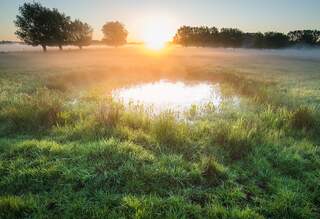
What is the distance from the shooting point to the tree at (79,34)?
6488cm

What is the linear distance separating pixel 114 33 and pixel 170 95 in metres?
77.5

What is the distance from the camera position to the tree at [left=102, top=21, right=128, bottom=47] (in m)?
88.8

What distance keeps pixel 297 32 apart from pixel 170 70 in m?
84.5

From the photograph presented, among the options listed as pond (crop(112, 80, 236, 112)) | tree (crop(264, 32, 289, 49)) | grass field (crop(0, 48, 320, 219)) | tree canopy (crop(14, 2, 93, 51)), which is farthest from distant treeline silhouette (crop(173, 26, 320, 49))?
grass field (crop(0, 48, 320, 219))

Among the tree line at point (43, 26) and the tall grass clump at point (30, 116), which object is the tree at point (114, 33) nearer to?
the tree line at point (43, 26)

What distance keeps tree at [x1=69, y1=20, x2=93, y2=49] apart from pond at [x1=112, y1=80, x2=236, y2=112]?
50131 millimetres

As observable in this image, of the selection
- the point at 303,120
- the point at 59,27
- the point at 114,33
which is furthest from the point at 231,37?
the point at 303,120

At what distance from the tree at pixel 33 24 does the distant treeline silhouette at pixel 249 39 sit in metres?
61.5

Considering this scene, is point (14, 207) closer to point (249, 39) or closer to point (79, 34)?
point (79, 34)

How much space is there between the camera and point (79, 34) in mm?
68938

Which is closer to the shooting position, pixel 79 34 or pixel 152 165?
pixel 152 165

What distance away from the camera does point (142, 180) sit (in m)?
6.20

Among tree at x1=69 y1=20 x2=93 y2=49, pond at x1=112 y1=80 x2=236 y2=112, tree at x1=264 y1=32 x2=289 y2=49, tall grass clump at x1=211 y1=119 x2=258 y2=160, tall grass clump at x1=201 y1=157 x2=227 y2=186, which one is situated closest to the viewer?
tall grass clump at x1=201 y1=157 x2=227 y2=186

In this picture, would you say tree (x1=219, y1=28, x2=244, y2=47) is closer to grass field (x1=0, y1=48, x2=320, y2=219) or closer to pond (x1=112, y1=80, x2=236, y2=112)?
pond (x1=112, y1=80, x2=236, y2=112)
